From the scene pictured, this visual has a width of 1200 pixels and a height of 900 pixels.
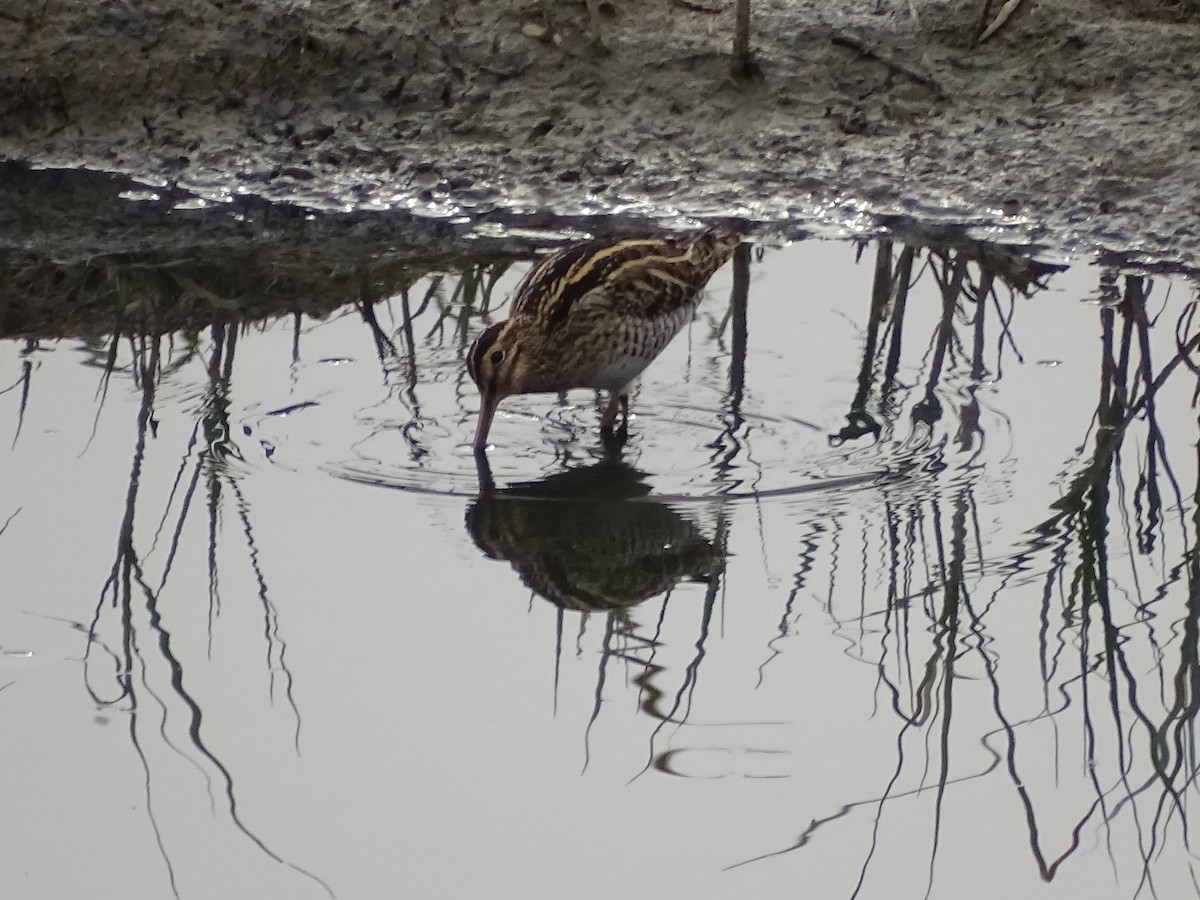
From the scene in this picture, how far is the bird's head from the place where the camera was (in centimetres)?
523

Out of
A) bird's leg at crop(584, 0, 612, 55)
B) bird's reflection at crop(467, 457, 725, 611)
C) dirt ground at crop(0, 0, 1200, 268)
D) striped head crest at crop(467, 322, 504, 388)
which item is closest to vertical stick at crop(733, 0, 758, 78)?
dirt ground at crop(0, 0, 1200, 268)

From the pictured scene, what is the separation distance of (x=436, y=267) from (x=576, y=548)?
8.23 ft

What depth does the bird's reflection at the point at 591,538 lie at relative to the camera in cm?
454

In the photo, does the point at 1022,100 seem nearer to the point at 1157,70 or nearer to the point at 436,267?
the point at 1157,70

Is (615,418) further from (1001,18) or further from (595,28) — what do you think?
(1001,18)

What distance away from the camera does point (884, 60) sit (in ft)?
25.7

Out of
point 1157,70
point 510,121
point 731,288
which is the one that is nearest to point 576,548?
point 731,288

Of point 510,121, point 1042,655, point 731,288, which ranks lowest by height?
point 1042,655

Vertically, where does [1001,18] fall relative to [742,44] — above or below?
above

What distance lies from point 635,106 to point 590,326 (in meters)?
2.62

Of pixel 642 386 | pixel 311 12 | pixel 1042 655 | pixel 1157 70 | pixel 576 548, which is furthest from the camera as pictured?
pixel 311 12

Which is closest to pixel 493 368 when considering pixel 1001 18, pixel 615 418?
pixel 615 418

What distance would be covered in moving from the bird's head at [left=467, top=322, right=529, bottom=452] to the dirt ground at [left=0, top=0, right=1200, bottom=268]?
2.31m

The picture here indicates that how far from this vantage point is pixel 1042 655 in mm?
4121
